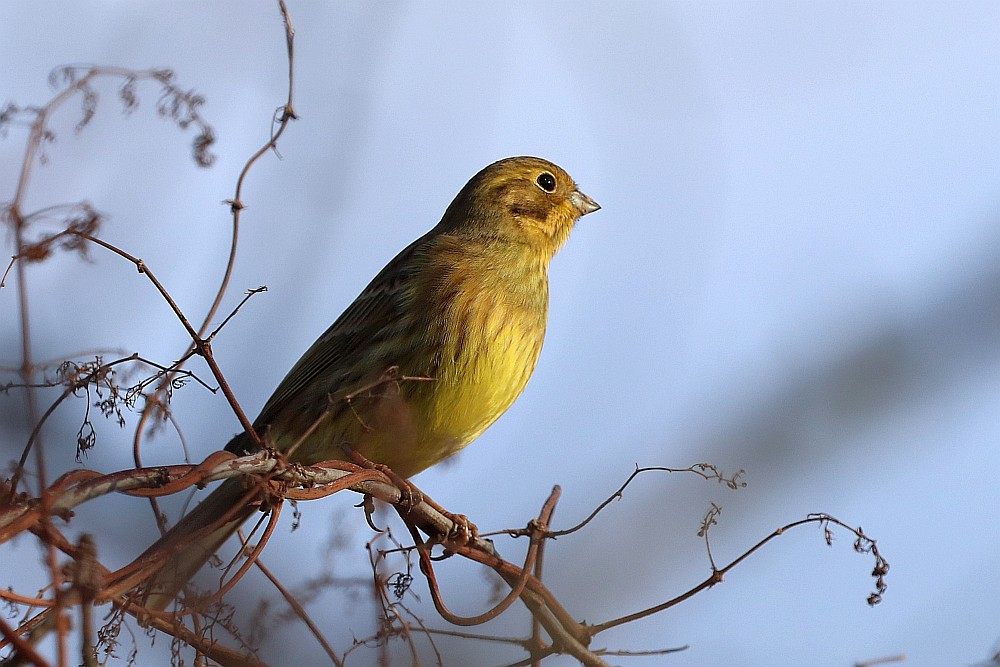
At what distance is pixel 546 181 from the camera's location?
18.4ft

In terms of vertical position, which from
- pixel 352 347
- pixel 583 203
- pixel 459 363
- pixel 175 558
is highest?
pixel 583 203

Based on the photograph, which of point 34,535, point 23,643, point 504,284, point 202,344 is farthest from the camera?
point 504,284

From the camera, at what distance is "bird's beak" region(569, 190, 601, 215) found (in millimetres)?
5578

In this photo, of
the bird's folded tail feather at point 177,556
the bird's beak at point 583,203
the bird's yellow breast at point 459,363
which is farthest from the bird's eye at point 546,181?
the bird's folded tail feather at point 177,556

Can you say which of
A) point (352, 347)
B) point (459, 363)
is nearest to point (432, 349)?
point (459, 363)

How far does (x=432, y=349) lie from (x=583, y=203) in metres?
1.59

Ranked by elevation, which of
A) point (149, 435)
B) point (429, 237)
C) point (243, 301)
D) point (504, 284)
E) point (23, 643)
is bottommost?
point (23, 643)

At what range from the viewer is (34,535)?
1.69 m

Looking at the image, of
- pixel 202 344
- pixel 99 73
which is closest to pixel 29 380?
pixel 202 344

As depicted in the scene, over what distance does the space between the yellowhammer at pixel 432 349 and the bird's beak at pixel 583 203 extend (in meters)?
0.13

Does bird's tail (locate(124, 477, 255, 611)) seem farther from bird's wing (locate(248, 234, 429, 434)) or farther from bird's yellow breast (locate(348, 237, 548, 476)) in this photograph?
bird's wing (locate(248, 234, 429, 434))

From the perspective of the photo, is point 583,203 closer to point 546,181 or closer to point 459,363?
point 546,181

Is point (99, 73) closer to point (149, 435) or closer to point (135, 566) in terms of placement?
point (149, 435)

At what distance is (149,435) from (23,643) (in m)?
1.00
